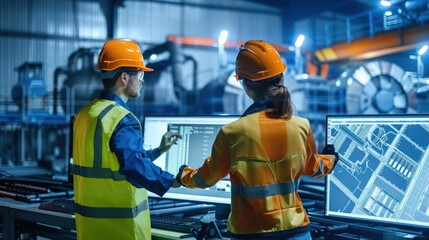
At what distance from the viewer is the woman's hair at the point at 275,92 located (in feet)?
5.16

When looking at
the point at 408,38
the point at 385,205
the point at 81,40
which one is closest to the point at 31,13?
the point at 81,40

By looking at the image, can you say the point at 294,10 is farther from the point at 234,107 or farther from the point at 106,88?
the point at 106,88

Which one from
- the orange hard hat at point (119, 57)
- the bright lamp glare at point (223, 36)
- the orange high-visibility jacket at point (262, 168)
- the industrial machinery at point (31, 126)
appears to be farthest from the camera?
the industrial machinery at point (31, 126)

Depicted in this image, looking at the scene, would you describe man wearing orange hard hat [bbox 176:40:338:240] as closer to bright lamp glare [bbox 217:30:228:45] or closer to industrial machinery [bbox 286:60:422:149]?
industrial machinery [bbox 286:60:422:149]

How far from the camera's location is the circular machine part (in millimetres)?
5477

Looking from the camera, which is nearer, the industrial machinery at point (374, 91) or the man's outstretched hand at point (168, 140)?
the man's outstretched hand at point (168, 140)

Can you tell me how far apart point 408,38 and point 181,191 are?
5.68 metres

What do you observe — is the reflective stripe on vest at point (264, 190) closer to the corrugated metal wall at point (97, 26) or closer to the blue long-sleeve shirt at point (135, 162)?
the blue long-sleeve shirt at point (135, 162)

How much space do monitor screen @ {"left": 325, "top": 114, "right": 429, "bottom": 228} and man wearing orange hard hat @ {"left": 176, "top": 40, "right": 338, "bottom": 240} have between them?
34cm

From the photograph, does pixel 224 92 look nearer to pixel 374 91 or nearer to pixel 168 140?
pixel 374 91

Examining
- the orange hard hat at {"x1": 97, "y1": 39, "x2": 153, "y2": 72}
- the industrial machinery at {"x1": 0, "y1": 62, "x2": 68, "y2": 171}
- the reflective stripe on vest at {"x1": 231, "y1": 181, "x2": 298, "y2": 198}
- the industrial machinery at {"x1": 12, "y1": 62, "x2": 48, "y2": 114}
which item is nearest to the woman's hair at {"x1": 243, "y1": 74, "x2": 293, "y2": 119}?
the reflective stripe on vest at {"x1": 231, "y1": 181, "x2": 298, "y2": 198}

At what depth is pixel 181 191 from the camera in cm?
226

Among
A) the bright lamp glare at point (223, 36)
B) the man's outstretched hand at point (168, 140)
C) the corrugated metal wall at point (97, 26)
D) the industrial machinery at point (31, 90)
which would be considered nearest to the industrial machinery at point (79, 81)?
the industrial machinery at point (31, 90)

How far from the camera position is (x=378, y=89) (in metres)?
5.81
